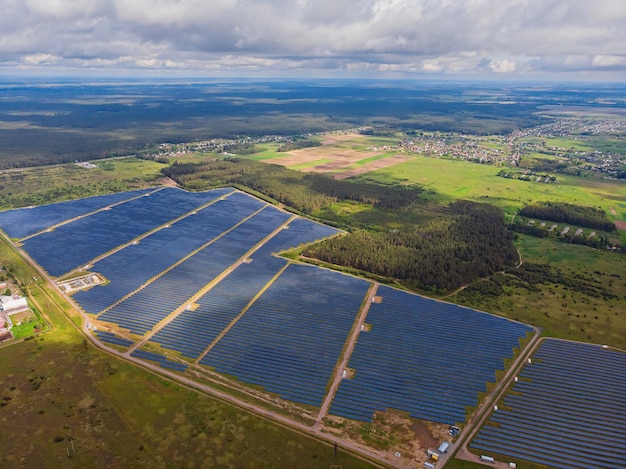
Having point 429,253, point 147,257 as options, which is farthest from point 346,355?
point 147,257

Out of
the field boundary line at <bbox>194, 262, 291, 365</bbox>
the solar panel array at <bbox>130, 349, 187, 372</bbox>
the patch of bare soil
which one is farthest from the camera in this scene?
the field boundary line at <bbox>194, 262, 291, 365</bbox>

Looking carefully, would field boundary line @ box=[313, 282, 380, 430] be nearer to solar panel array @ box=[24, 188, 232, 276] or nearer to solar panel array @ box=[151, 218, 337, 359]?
solar panel array @ box=[151, 218, 337, 359]

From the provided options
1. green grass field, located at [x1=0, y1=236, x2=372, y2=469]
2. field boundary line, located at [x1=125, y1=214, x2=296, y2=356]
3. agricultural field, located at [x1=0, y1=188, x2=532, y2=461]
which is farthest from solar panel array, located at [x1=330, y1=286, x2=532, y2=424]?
field boundary line, located at [x1=125, y1=214, x2=296, y2=356]

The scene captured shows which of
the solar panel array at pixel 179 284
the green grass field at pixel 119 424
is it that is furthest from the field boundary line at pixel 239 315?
the solar panel array at pixel 179 284

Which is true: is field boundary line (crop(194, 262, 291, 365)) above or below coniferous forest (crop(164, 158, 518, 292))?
below

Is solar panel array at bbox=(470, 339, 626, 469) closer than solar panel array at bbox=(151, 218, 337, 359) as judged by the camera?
Yes

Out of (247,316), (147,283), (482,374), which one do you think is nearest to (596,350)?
(482,374)

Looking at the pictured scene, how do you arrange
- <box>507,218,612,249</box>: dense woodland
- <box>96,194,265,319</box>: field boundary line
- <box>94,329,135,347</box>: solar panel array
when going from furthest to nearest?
<box>507,218,612,249</box>: dense woodland, <box>96,194,265,319</box>: field boundary line, <box>94,329,135,347</box>: solar panel array
